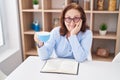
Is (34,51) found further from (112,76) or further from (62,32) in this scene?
(112,76)

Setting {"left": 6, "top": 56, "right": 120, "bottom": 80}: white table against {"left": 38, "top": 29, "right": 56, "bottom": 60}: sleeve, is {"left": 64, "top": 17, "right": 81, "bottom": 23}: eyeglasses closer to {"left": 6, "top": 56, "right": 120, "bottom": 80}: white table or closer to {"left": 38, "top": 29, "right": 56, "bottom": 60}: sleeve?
{"left": 38, "top": 29, "right": 56, "bottom": 60}: sleeve

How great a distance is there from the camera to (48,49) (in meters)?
1.60

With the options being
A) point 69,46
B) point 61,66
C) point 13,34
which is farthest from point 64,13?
point 13,34

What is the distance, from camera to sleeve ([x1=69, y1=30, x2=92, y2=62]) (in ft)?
4.83

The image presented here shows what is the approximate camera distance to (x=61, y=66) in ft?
4.35

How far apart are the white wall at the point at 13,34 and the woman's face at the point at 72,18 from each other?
3.46 ft

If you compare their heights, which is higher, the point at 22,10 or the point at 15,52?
the point at 22,10

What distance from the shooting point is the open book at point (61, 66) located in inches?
49.1

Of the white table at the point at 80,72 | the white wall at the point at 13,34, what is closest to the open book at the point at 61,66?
the white table at the point at 80,72

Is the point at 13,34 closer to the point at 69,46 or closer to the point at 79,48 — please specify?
the point at 69,46

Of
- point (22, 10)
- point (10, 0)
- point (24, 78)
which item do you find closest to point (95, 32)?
point (22, 10)

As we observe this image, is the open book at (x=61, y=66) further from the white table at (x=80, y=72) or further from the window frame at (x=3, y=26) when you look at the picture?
the window frame at (x=3, y=26)

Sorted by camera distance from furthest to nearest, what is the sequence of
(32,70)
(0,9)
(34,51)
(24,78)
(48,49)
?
1. (34,51)
2. (0,9)
3. (48,49)
4. (32,70)
5. (24,78)

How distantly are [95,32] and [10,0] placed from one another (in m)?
1.28
